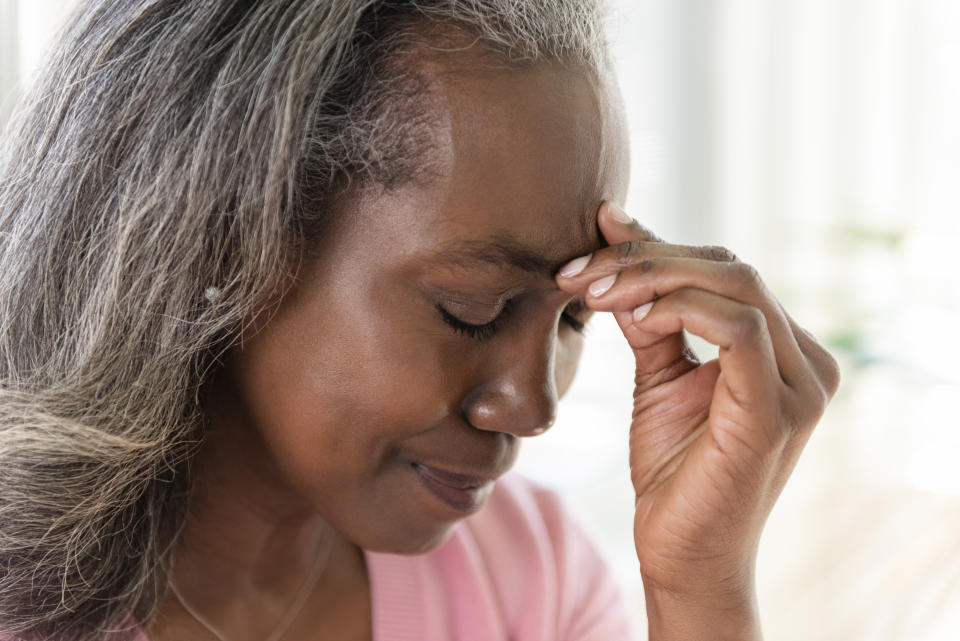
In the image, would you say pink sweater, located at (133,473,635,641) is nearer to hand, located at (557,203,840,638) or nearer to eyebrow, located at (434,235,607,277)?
hand, located at (557,203,840,638)

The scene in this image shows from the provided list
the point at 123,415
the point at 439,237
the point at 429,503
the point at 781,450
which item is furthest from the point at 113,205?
the point at 781,450

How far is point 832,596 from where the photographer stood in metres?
2.33

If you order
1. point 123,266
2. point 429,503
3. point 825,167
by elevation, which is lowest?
point 825,167

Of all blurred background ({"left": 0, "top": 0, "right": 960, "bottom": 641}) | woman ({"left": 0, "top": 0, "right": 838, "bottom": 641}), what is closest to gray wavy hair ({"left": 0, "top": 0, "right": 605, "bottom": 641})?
woman ({"left": 0, "top": 0, "right": 838, "bottom": 641})

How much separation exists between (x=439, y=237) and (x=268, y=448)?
0.98ft

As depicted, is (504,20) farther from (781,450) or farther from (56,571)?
(56,571)

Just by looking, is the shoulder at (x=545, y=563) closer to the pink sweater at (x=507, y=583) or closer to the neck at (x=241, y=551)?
the pink sweater at (x=507, y=583)


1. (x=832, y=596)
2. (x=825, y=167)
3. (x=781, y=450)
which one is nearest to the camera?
(x=781, y=450)

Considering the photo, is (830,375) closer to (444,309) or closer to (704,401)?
(704,401)

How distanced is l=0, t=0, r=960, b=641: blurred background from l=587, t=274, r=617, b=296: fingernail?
1.57m

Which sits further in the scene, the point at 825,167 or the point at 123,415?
the point at 825,167

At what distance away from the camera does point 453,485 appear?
3.32 feet

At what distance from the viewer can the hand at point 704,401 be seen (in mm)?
913

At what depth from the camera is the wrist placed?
3.37 feet
